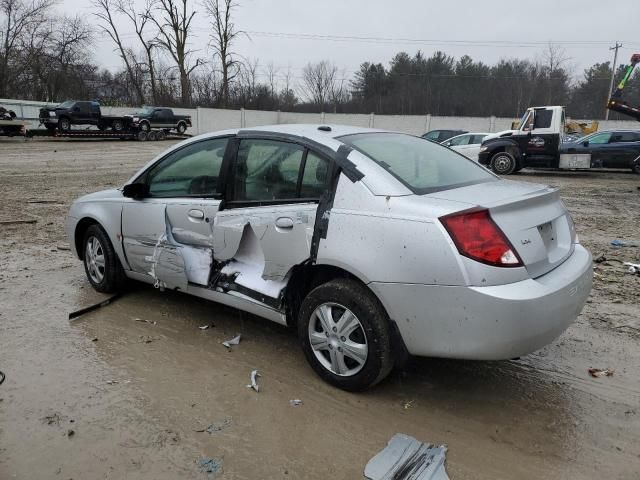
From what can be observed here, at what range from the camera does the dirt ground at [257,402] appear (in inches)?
101

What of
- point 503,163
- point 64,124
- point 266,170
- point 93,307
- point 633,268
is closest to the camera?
point 266,170

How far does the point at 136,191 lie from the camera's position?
437 centimetres

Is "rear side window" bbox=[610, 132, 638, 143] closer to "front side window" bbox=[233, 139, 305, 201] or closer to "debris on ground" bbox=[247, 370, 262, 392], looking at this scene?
"front side window" bbox=[233, 139, 305, 201]

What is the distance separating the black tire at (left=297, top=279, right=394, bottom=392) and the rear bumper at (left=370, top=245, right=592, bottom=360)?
11 centimetres

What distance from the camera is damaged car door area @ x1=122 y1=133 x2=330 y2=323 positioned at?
130 inches

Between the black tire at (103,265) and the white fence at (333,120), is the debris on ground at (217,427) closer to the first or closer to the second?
the black tire at (103,265)

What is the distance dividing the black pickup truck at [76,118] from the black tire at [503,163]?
2252 cm

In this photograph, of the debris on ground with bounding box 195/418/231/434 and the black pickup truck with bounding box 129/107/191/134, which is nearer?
the debris on ground with bounding box 195/418/231/434

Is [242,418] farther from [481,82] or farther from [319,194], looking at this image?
[481,82]

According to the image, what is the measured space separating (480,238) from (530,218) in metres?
0.46

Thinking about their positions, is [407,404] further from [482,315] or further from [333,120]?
[333,120]

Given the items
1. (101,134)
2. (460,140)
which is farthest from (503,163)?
(101,134)

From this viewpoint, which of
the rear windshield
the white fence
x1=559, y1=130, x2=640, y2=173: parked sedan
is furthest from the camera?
the white fence

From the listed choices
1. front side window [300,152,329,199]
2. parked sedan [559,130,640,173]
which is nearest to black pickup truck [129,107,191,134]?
parked sedan [559,130,640,173]
